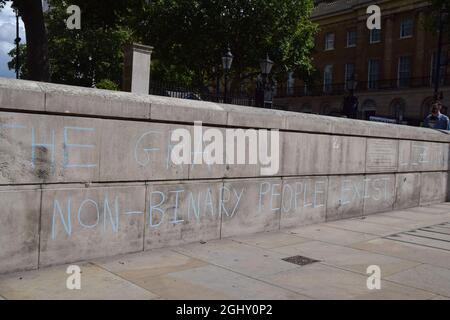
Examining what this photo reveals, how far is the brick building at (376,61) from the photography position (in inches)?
1677

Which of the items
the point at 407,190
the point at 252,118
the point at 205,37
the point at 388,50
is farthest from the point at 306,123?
the point at 388,50

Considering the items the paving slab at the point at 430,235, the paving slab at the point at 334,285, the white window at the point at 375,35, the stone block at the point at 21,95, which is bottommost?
the paving slab at the point at 334,285

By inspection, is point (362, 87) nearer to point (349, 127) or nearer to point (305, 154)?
point (349, 127)

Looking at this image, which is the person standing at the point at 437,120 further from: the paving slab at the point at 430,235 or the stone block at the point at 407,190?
the paving slab at the point at 430,235

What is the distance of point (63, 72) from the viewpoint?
37.7m

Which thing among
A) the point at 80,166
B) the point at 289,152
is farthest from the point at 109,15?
the point at 80,166

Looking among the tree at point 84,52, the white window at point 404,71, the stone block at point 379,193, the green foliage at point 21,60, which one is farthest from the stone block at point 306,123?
the white window at point 404,71

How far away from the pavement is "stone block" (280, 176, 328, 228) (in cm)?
46

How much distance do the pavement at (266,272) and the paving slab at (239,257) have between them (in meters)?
0.01

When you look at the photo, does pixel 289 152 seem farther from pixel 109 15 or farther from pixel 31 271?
pixel 109 15

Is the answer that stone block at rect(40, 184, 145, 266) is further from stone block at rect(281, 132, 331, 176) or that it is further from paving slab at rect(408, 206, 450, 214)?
paving slab at rect(408, 206, 450, 214)

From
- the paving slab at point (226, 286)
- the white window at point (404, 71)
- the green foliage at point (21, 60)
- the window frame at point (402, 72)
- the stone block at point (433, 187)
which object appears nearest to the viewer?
the paving slab at point (226, 286)

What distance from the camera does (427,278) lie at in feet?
16.2

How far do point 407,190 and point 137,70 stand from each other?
689 cm
